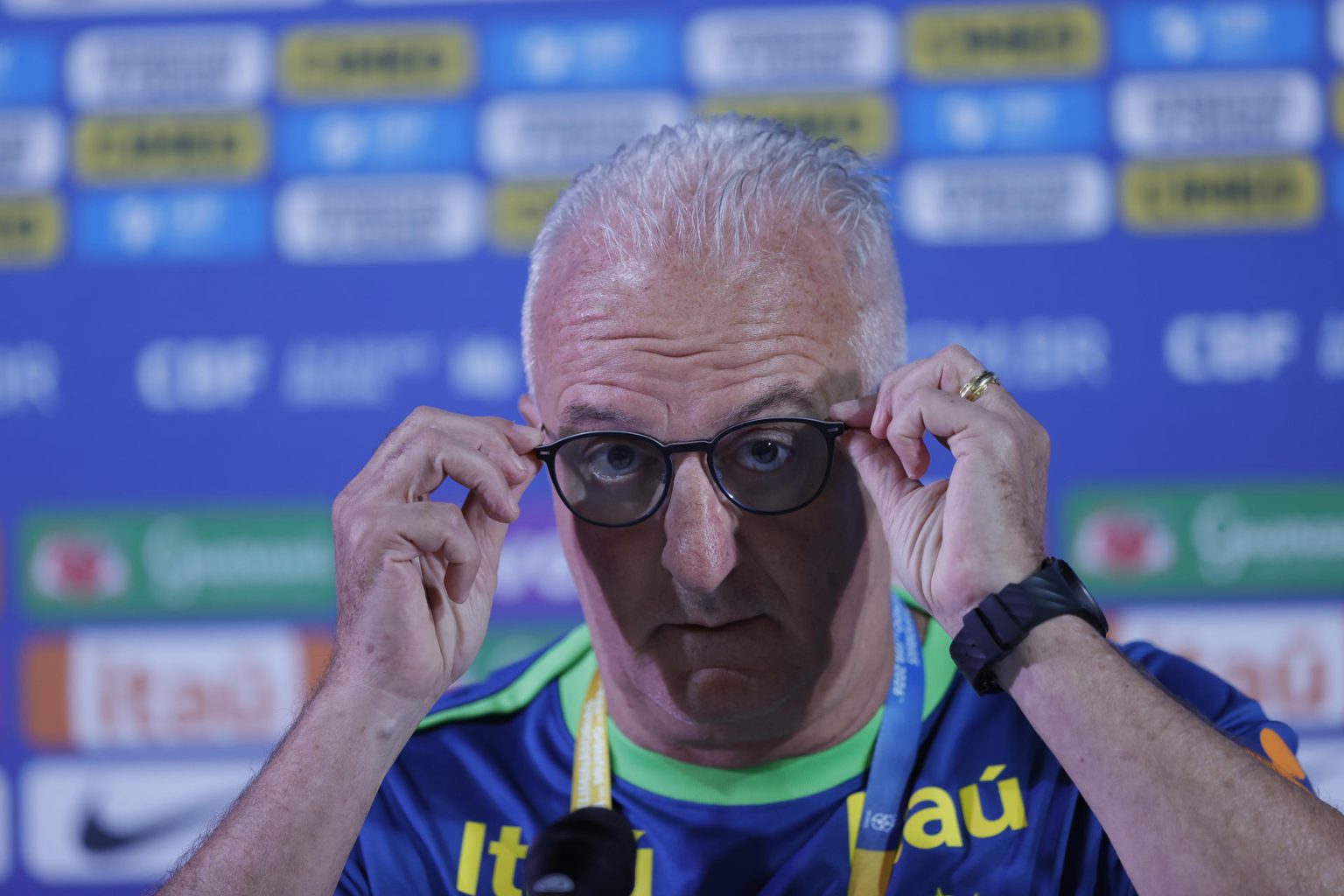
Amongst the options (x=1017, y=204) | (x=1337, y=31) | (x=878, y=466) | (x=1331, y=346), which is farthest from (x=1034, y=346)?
(x=878, y=466)

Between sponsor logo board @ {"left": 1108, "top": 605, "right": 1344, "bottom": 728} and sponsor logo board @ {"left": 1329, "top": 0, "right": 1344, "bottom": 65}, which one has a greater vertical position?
sponsor logo board @ {"left": 1329, "top": 0, "right": 1344, "bottom": 65}

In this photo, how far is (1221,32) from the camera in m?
2.22

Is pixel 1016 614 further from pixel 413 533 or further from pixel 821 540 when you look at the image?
pixel 413 533

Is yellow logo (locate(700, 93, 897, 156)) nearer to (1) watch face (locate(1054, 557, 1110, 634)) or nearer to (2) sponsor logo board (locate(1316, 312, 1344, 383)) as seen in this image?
(2) sponsor logo board (locate(1316, 312, 1344, 383))

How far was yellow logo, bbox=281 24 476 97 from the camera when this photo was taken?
92.8 inches

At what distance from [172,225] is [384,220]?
447 millimetres

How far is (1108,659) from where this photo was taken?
3.32ft

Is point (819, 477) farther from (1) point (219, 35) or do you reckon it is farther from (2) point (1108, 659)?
(1) point (219, 35)

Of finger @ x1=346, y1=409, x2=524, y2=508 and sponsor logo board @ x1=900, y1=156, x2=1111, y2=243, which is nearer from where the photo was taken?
finger @ x1=346, y1=409, x2=524, y2=508

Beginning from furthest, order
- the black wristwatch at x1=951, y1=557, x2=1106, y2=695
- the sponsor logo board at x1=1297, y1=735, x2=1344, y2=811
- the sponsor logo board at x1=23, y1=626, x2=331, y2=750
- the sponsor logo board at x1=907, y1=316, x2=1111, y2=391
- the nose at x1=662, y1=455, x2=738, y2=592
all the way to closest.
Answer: the sponsor logo board at x1=23, y1=626, x2=331, y2=750 → the sponsor logo board at x1=907, y1=316, x2=1111, y2=391 → the sponsor logo board at x1=1297, y1=735, x2=1344, y2=811 → the nose at x1=662, y1=455, x2=738, y2=592 → the black wristwatch at x1=951, y1=557, x2=1106, y2=695

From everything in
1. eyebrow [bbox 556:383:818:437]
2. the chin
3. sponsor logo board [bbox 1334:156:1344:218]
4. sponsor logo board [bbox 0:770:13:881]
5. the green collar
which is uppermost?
sponsor logo board [bbox 1334:156:1344:218]

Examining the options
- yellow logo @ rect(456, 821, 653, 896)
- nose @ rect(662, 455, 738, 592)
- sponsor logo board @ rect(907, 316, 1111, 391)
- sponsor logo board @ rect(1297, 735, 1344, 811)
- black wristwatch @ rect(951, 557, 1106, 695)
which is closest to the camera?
black wristwatch @ rect(951, 557, 1106, 695)

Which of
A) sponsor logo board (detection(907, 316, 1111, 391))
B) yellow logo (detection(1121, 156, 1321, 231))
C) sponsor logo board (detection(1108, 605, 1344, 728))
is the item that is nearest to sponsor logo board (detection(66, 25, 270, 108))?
sponsor logo board (detection(907, 316, 1111, 391))

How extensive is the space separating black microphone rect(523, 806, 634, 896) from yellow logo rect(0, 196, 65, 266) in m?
1.89
